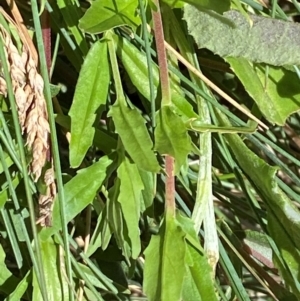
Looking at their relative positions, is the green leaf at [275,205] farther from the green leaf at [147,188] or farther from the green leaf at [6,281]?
the green leaf at [6,281]

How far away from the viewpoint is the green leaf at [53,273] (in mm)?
515

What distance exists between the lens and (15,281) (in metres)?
0.55

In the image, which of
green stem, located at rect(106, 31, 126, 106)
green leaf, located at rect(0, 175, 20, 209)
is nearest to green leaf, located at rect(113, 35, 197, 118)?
green stem, located at rect(106, 31, 126, 106)

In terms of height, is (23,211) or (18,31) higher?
(18,31)

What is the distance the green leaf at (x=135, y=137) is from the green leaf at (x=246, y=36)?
10cm

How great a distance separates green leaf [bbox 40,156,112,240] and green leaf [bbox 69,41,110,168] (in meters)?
0.02

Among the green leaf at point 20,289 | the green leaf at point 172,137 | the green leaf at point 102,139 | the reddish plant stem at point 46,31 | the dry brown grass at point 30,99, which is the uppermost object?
the reddish plant stem at point 46,31

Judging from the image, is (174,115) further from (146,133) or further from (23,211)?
(23,211)

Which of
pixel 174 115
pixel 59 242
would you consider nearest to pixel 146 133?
pixel 174 115

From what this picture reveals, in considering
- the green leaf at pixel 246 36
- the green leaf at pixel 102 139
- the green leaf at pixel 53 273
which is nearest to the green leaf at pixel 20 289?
the green leaf at pixel 53 273

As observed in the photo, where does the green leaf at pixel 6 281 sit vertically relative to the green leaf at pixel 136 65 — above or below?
below

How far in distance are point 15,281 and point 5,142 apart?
139 mm

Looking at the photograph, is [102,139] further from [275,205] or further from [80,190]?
[275,205]

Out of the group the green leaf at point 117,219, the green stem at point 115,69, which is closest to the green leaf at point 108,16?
the green stem at point 115,69
